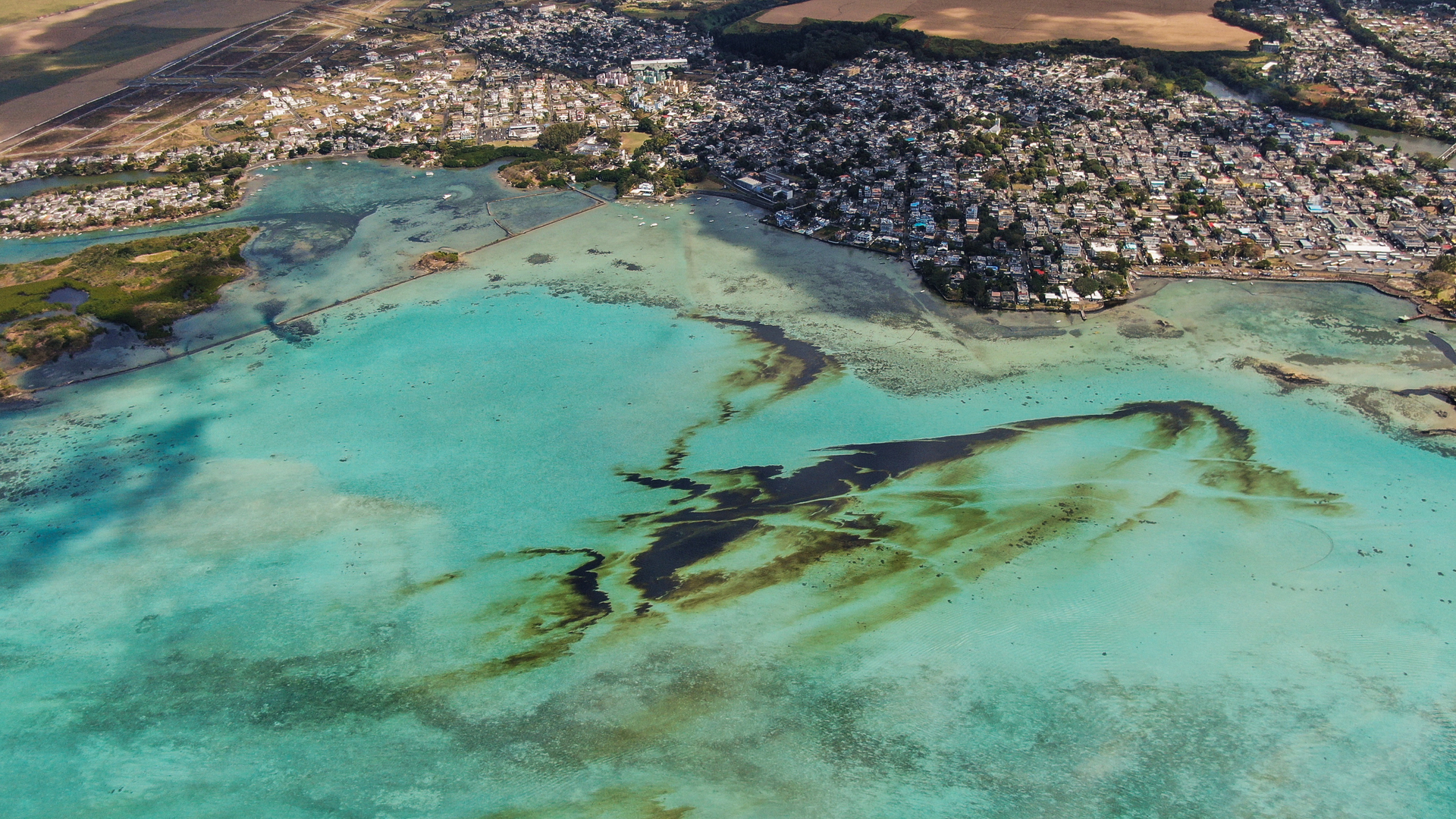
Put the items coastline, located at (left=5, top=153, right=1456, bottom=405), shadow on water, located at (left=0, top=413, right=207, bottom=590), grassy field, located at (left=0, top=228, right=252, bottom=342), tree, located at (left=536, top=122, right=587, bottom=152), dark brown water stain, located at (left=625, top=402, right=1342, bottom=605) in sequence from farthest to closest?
tree, located at (left=536, top=122, right=587, bottom=152) < grassy field, located at (left=0, top=228, right=252, bottom=342) < coastline, located at (left=5, top=153, right=1456, bottom=405) < shadow on water, located at (left=0, top=413, right=207, bottom=590) < dark brown water stain, located at (left=625, top=402, right=1342, bottom=605)

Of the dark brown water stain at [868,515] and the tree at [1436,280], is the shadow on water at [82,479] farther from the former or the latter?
the tree at [1436,280]

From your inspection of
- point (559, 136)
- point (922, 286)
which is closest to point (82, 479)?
point (922, 286)

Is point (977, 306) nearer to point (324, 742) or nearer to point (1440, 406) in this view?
point (1440, 406)

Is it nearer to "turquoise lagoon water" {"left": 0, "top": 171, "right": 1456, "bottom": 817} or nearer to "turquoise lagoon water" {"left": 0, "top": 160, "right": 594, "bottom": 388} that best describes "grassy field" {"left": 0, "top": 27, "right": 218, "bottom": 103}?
"turquoise lagoon water" {"left": 0, "top": 160, "right": 594, "bottom": 388}

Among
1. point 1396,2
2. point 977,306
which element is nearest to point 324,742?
point 977,306

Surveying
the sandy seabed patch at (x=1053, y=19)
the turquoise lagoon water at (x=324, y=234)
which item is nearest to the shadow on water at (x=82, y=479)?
the turquoise lagoon water at (x=324, y=234)

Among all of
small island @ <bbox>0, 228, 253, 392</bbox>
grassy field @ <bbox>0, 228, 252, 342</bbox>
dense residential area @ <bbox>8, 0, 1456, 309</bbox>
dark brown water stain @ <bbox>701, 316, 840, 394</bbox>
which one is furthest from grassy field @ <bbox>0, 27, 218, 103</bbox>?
dark brown water stain @ <bbox>701, 316, 840, 394</bbox>
